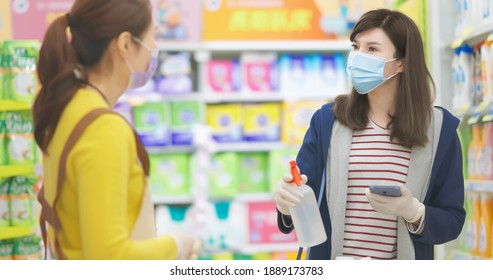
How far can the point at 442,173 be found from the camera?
2.09m

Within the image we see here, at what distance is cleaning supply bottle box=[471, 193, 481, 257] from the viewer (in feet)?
11.0

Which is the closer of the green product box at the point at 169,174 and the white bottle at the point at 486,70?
the white bottle at the point at 486,70

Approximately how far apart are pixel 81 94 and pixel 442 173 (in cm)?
113

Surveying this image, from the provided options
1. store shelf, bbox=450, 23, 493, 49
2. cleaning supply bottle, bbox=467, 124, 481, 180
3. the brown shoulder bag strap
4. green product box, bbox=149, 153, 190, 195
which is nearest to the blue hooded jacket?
the brown shoulder bag strap

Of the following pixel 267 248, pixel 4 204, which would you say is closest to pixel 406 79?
pixel 4 204

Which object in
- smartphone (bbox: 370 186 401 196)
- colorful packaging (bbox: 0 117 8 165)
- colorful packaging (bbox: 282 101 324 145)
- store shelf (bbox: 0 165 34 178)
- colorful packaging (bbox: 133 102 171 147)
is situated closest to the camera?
smartphone (bbox: 370 186 401 196)

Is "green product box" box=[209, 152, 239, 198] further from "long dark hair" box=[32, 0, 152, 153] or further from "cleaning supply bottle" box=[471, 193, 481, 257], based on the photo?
"long dark hair" box=[32, 0, 152, 153]

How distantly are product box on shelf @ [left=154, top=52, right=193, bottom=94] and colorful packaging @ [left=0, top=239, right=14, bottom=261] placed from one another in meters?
2.17

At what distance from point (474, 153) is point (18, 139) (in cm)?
212

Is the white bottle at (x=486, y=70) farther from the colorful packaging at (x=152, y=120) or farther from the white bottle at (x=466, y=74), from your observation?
the colorful packaging at (x=152, y=120)

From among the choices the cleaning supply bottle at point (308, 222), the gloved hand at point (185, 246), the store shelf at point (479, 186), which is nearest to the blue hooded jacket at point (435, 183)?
the cleaning supply bottle at point (308, 222)

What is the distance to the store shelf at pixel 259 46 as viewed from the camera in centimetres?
515

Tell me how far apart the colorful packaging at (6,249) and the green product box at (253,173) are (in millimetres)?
2361

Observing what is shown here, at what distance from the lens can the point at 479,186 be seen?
124 inches
